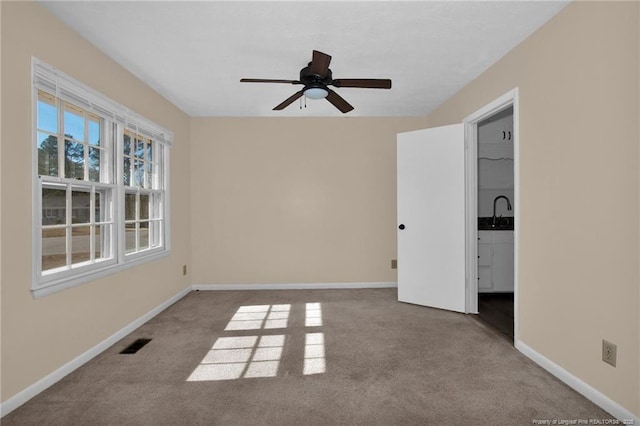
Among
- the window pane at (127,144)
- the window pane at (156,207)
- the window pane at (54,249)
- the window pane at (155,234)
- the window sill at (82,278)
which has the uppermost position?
the window pane at (127,144)

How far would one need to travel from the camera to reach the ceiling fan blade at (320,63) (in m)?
2.29

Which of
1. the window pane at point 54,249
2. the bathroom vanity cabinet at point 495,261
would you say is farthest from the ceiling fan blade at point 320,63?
the window pane at point 54,249

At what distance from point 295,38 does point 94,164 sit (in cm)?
198

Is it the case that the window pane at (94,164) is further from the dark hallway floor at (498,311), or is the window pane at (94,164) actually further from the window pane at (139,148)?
the dark hallway floor at (498,311)

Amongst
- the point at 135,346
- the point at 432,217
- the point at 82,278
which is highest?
the point at 432,217

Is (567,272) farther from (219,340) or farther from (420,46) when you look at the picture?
(219,340)

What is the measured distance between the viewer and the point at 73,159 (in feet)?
8.64

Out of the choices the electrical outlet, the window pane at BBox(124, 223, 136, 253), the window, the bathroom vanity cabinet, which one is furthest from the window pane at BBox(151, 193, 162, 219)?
the window pane at BBox(124, 223, 136, 253)

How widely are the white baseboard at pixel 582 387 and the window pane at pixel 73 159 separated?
3792 mm

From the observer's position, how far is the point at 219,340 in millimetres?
3031

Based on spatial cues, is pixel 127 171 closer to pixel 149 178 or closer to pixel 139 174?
pixel 139 174

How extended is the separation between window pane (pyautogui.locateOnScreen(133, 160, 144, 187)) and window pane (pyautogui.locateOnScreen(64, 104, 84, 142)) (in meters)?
0.84

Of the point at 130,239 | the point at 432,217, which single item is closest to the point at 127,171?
the point at 432,217

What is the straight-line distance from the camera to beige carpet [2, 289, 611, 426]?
1923 mm
